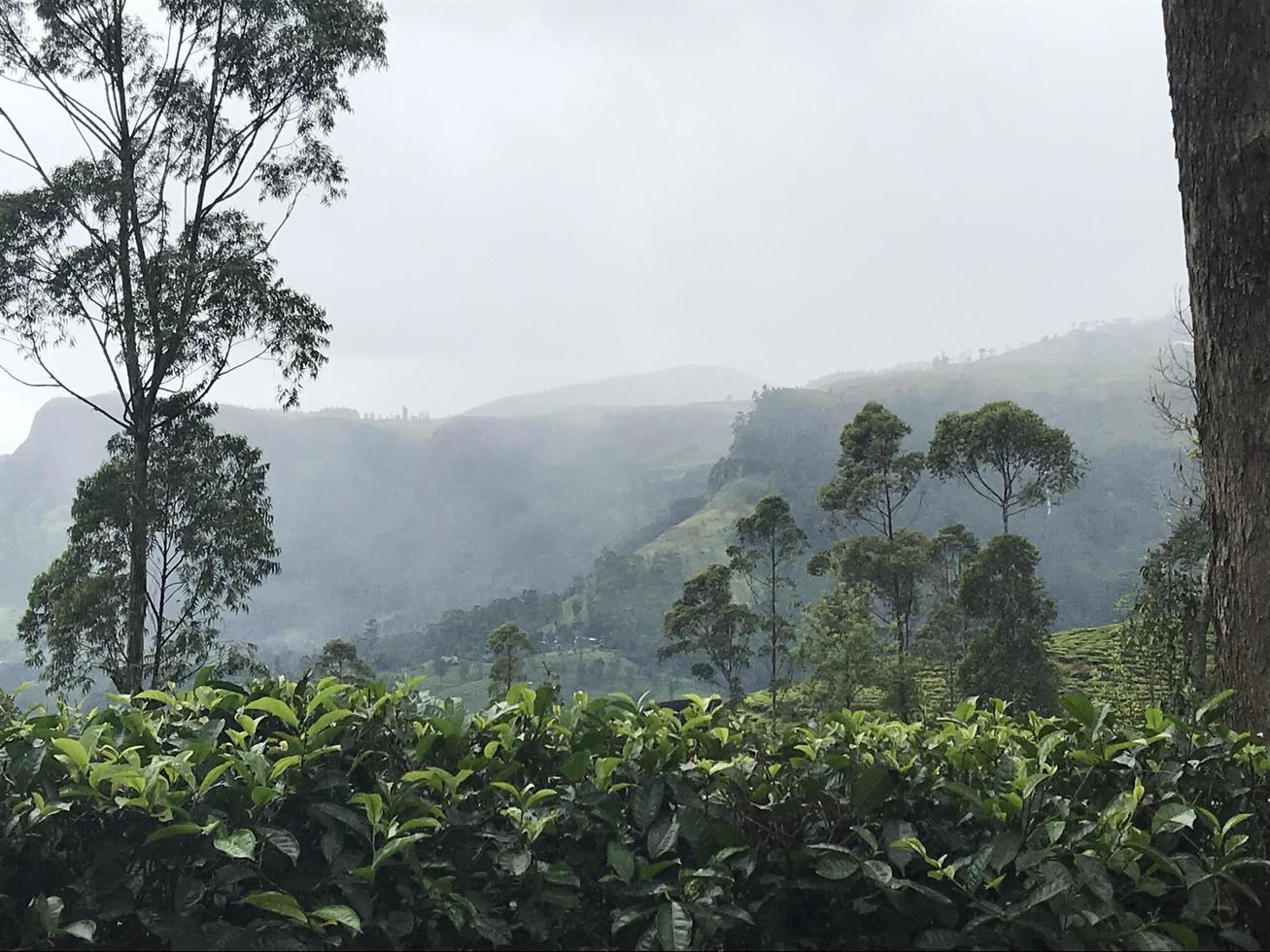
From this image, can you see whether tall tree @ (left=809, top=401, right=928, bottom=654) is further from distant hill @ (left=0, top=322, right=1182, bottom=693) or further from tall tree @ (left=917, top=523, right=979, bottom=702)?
distant hill @ (left=0, top=322, right=1182, bottom=693)

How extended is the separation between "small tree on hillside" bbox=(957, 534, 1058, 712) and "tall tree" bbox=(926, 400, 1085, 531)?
3114mm

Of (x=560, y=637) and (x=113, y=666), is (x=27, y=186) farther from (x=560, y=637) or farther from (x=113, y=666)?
(x=560, y=637)

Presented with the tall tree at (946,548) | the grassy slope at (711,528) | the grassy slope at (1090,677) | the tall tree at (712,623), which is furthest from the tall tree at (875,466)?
the grassy slope at (711,528)

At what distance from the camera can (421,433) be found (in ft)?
261

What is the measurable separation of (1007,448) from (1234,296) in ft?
41.5

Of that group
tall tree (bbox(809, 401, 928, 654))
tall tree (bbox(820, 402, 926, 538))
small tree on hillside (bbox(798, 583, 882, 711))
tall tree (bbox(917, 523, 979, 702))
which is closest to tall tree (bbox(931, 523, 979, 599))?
tall tree (bbox(917, 523, 979, 702))

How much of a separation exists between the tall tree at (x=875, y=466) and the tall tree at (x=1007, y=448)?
0.72m

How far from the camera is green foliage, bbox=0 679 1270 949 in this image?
37.7 inches

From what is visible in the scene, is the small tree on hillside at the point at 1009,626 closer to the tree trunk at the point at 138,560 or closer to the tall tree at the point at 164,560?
the tall tree at the point at 164,560

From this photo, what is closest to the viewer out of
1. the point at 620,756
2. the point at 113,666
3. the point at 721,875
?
the point at 721,875

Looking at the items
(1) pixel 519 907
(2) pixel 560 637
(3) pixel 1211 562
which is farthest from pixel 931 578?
(2) pixel 560 637

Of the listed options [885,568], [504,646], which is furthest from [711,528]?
[885,568]

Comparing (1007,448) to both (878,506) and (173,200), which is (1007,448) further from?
(173,200)

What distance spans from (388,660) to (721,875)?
3175 cm
